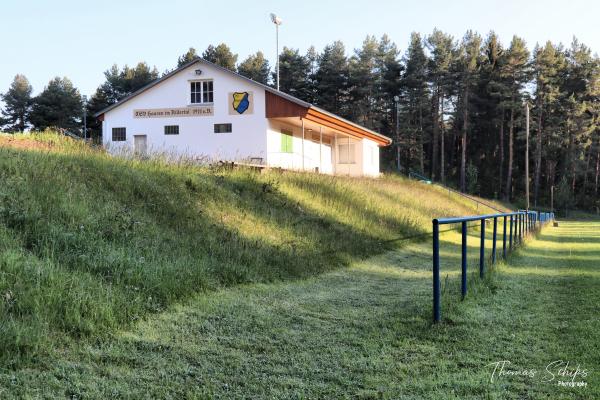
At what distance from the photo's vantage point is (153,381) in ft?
11.5

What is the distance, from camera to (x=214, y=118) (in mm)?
25125

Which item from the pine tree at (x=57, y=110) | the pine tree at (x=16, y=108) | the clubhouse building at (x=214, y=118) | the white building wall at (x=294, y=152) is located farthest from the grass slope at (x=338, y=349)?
the pine tree at (x=16, y=108)

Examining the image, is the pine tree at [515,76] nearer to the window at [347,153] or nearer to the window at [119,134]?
the window at [347,153]

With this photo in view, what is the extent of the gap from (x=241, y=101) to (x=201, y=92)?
2.58 metres

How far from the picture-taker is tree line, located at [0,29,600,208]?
2148 inches

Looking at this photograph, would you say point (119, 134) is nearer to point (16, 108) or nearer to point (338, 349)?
point (338, 349)

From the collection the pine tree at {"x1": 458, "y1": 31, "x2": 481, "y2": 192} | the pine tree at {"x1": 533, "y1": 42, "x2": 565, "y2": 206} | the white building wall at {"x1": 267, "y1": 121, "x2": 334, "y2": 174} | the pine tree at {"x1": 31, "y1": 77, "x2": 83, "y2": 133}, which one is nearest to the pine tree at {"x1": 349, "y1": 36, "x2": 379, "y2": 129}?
the pine tree at {"x1": 458, "y1": 31, "x2": 481, "y2": 192}

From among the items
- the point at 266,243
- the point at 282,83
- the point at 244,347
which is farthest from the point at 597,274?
the point at 282,83

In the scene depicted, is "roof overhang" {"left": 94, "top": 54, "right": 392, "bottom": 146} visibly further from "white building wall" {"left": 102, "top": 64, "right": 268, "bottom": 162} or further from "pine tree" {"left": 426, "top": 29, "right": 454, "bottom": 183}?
"pine tree" {"left": 426, "top": 29, "right": 454, "bottom": 183}

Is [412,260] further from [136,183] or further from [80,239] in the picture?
[80,239]

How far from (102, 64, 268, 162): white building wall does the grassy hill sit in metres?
11.0

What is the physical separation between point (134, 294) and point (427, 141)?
5579 centimetres

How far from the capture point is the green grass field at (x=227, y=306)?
3.57m

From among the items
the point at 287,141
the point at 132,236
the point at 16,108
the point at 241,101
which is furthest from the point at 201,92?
the point at 16,108
